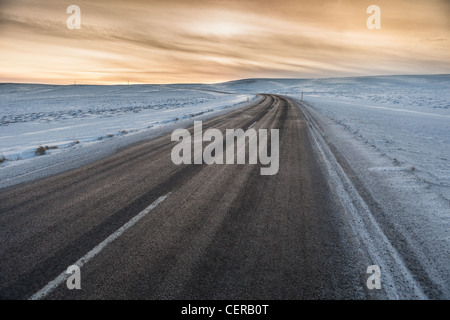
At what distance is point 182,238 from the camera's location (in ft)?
11.9

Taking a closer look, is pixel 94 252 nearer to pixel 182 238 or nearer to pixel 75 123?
pixel 182 238

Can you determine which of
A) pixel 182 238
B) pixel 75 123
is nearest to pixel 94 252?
pixel 182 238

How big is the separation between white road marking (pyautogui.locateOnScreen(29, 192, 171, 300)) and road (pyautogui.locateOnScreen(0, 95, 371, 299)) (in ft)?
0.14

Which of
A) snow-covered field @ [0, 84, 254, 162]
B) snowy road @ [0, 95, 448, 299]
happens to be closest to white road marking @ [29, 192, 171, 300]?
snowy road @ [0, 95, 448, 299]

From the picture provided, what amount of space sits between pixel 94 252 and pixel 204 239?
4.88 ft

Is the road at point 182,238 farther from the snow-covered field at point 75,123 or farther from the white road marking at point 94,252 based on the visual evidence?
the snow-covered field at point 75,123

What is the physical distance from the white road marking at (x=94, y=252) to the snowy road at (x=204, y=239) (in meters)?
0.02

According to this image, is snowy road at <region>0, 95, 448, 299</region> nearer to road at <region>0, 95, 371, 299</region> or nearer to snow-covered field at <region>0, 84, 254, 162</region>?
road at <region>0, 95, 371, 299</region>

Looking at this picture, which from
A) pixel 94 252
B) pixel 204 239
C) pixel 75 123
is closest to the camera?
pixel 94 252

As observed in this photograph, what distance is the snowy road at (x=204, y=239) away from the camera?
2.75 metres

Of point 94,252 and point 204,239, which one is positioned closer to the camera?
point 94,252

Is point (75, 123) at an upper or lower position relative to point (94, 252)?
upper
